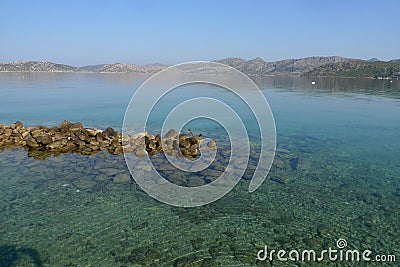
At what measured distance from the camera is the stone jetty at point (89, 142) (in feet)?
71.1

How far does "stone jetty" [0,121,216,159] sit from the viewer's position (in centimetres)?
2168

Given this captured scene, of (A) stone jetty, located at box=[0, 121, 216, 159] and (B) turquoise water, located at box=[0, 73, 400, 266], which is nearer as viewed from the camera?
(B) turquoise water, located at box=[0, 73, 400, 266]

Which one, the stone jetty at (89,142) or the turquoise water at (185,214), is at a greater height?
the stone jetty at (89,142)

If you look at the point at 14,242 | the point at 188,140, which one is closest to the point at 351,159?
the point at 188,140

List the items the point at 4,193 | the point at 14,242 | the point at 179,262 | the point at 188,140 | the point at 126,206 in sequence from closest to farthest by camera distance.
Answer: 1. the point at 179,262
2. the point at 14,242
3. the point at 126,206
4. the point at 4,193
5. the point at 188,140

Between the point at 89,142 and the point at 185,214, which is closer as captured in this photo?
the point at 185,214

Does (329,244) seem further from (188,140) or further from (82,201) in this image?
(188,140)

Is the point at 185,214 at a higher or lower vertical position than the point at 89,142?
lower

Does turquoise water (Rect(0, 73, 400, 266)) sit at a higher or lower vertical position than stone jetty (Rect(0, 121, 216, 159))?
lower

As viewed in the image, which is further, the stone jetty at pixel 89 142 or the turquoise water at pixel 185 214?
the stone jetty at pixel 89 142

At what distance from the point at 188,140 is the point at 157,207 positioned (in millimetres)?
10129

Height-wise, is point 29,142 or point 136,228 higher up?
point 29,142

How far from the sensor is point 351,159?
21344 millimetres

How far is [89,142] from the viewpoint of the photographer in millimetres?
22844
